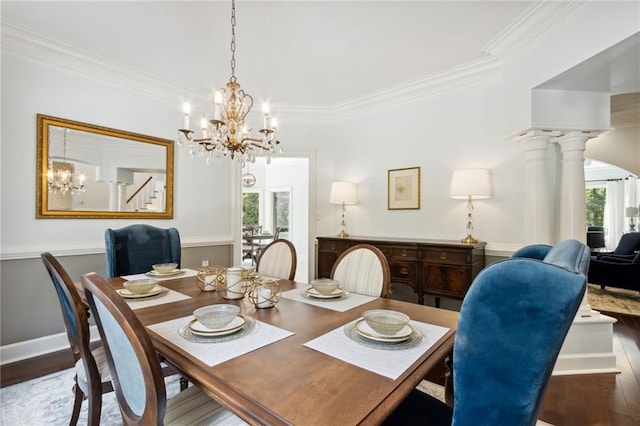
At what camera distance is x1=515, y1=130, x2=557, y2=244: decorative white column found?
98.3 inches

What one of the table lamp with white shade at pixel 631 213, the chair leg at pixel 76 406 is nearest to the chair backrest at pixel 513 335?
the chair leg at pixel 76 406

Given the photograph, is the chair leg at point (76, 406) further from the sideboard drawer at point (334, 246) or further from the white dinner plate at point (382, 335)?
the sideboard drawer at point (334, 246)

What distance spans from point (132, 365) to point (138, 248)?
1966 millimetres

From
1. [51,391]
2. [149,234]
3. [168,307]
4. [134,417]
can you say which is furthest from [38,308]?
[134,417]

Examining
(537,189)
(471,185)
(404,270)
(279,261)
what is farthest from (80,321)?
(537,189)

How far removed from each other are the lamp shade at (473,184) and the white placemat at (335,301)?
1.75 meters

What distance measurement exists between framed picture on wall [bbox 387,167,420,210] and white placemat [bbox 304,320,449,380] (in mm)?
2475

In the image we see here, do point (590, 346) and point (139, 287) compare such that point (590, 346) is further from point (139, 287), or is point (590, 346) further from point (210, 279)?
point (139, 287)

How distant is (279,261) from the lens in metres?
2.44

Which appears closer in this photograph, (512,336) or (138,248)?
(512,336)

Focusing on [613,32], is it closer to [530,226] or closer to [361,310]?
[530,226]

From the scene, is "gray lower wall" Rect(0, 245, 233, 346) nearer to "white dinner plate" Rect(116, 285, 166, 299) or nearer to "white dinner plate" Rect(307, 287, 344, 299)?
"white dinner plate" Rect(116, 285, 166, 299)

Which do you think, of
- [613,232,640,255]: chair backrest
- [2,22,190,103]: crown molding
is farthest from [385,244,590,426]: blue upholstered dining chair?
[613,232,640,255]: chair backrest

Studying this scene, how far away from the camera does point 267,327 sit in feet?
4.04
